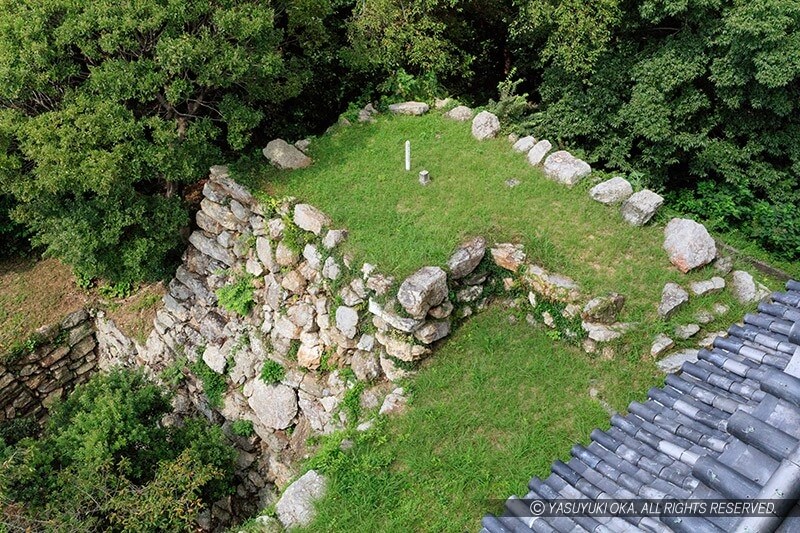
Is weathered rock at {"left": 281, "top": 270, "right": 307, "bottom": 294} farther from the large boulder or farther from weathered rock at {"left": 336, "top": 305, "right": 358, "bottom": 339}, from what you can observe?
the large boulder

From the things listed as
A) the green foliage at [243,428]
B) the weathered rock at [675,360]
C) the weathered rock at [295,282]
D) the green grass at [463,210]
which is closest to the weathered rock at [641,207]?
the green grass at [463,210]

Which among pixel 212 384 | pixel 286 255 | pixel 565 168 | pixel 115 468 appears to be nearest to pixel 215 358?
pixel 212 384

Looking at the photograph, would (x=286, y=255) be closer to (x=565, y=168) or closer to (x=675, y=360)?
(x=565, y=168)

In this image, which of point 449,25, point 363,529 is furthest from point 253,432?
point 449,25

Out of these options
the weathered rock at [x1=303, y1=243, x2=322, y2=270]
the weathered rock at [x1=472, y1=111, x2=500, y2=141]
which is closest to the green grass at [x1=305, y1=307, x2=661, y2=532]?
the weathered rock at [x1=303, y1=243, x2=322, y2=270]

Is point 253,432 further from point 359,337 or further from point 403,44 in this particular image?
point 403,44
